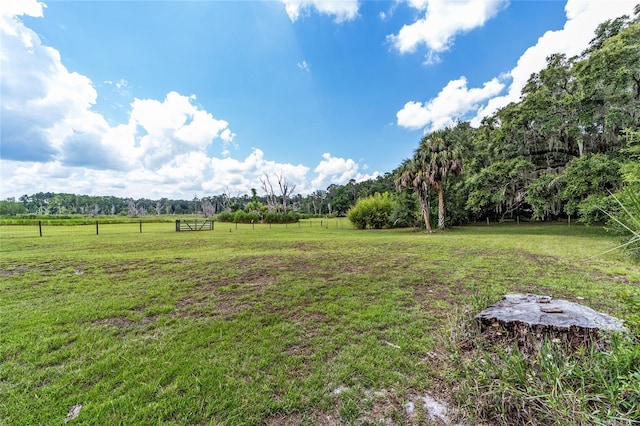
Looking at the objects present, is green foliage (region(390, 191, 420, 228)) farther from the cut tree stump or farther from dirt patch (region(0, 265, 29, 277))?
dirt patch (region(0, 265, 29, 277))

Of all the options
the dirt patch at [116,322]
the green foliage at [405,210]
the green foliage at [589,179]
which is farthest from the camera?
the green foliage at [405,210]

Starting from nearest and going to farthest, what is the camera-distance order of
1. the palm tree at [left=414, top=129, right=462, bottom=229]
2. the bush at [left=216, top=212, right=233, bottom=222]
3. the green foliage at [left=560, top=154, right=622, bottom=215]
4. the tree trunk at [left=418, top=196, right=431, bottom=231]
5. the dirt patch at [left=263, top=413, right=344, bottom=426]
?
the dirt patch at [left=263, top=413, right=344, bottom=426], the green foliage at [left=560, top=154, right=622, bottom=215], the palm tree at [left=414, top=129, right=462, bottom=229], the tree trunk at [left=418, top=196, right=431, bottom=231], the bush at [left=216, top=212, right=233, bottom=222]

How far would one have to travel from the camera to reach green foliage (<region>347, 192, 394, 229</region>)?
70.8 feet

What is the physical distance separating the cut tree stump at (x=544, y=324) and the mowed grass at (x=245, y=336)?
251 millimetres

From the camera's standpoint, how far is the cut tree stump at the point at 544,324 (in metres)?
2.22

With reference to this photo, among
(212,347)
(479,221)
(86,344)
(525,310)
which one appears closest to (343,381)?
(212,347)

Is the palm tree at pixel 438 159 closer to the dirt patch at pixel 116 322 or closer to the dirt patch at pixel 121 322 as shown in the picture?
the dirt patch at pixel 121 322

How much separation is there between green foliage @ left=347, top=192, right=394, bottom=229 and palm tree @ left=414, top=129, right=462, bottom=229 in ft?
17.3

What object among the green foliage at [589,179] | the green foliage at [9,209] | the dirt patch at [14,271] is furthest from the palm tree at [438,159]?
the green foliage at [9,209]

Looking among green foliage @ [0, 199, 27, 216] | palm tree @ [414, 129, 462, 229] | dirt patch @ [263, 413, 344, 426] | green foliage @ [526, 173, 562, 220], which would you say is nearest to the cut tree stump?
dirt patch @ [263, 413, 344, 426]

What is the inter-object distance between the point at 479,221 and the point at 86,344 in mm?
29880

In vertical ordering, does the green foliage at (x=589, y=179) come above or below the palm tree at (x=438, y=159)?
below

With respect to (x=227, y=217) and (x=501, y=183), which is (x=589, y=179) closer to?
(x=501, y=183)

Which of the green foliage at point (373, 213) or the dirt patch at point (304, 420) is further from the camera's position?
the green foliage at point (373, 213)
